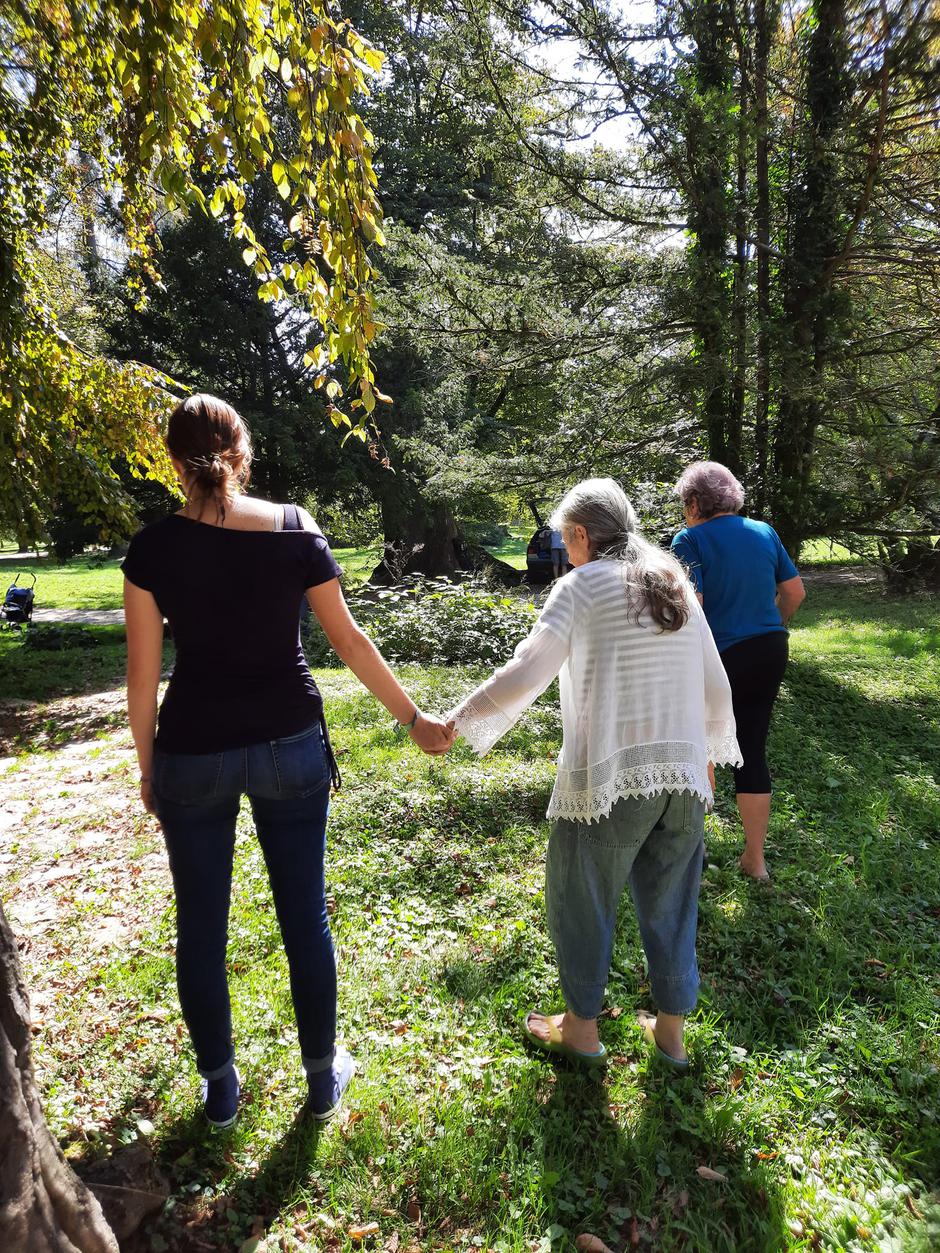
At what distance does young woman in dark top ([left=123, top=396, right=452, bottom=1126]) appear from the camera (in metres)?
2.02

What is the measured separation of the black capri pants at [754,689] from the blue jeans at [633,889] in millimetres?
1384

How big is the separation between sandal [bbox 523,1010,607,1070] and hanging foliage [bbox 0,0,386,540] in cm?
225

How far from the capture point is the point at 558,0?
24.2ft

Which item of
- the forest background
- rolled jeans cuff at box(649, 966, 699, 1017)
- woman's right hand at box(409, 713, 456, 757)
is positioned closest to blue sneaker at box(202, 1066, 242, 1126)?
woman's right hand at box(409, 713, 456, 757)

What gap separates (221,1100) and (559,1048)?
3.80 feet

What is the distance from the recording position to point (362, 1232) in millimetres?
2088

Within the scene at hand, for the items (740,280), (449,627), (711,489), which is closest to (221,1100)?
(711,489)

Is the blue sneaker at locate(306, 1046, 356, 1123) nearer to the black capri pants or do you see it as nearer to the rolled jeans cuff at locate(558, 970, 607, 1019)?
the rolled jeans cuff at locate(558, 970, 607, 1019)

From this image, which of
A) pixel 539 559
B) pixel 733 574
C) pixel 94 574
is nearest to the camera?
pixel 733 574

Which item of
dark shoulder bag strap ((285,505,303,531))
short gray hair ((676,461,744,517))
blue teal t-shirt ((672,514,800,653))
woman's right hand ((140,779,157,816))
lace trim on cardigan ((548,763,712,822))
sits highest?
short gray hair ((676,461,744,517))

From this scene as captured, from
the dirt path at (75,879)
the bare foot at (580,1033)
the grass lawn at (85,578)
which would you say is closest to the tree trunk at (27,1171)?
the dirt path at (75,879)

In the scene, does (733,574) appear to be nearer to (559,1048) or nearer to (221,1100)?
(559,1048)

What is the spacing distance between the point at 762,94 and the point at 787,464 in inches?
139

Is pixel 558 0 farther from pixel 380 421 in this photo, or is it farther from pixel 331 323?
pixel 380 421
